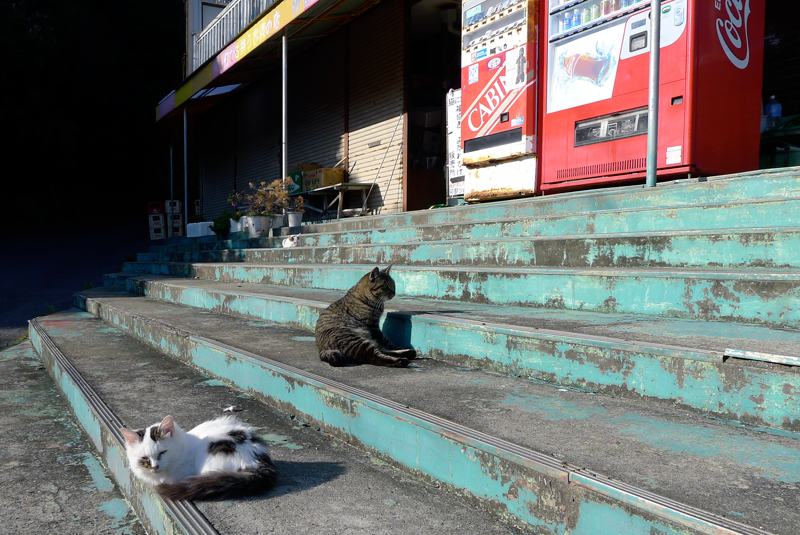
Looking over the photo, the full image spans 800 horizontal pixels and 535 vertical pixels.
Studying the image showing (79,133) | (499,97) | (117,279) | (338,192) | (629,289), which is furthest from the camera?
(79,133)

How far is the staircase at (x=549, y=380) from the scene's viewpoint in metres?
1.41

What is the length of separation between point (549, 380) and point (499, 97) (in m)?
5.17

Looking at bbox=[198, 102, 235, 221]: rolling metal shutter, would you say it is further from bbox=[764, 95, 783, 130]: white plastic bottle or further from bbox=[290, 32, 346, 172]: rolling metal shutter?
bbox=[764, 95, 783, 130]: white plastic bottle

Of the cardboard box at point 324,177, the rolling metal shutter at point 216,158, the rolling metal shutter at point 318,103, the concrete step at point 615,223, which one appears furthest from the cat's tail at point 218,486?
the rolling metal shutter at point 216,158

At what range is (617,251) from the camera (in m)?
3.15

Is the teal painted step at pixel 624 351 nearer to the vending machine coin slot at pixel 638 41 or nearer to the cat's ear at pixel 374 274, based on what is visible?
the cat's ear at pixel 374 274

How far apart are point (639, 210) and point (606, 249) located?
61 centimetres

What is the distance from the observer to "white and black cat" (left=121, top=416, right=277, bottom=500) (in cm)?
165

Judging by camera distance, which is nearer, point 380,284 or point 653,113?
point 380,284

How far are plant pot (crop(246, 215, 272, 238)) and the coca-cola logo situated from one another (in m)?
6.70

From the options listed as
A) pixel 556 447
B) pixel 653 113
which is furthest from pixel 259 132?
pixel 556 447

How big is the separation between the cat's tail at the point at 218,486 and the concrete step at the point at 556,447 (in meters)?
0.48

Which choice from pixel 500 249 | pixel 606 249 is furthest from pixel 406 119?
pixel 606 249

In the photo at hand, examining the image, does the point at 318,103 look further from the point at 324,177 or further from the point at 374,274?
the point at 374,274
